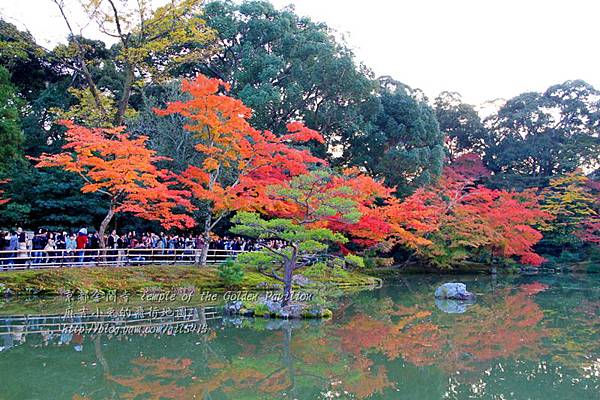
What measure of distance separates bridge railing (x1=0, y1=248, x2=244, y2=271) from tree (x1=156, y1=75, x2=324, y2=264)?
118 cm

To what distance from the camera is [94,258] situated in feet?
56.2

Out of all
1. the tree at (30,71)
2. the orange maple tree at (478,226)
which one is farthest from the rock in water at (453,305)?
the tree at (30,71)

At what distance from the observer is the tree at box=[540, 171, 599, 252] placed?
31719 millimetres

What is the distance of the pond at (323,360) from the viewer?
286 inches

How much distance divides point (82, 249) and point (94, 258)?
1.44 meters

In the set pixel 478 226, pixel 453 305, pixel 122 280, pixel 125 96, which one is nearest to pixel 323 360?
pixel 453 305

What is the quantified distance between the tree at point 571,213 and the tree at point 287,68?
12834mm

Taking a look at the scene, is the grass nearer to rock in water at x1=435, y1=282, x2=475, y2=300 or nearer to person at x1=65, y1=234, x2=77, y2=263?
person at x1=65, y1=234, x2=77, y2=263

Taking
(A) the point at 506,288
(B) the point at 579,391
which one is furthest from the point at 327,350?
(A) the point at 506,288

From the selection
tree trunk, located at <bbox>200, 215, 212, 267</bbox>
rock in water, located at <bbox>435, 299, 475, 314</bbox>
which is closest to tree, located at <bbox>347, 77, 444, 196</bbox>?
rock in water, located at <bbox>435, 299, 475, 314</bbox>

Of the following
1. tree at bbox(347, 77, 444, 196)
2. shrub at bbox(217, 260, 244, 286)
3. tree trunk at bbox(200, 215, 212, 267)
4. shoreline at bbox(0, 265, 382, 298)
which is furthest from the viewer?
tree at bbox(347, 77, 444, 196)

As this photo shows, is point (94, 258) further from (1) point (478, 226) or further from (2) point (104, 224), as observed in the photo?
(1) point (478, 226)

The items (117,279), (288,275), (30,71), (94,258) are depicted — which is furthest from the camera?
(30,71)

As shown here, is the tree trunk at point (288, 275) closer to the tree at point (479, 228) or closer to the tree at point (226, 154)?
the tree at point (226, 154)
